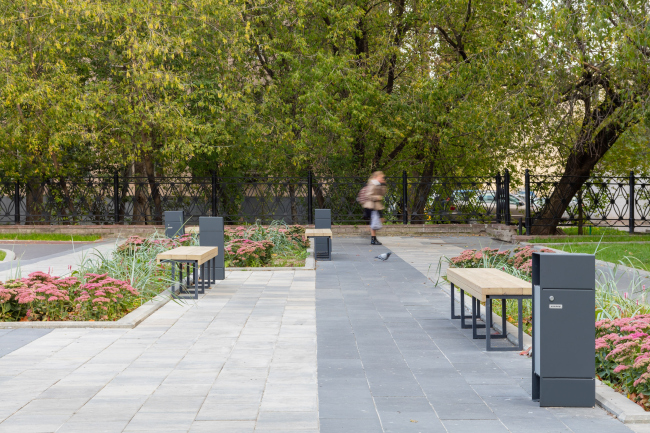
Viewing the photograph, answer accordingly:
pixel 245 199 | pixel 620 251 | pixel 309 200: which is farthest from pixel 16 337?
pixel 245 199

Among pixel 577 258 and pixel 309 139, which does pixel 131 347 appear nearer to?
pixel 577 258

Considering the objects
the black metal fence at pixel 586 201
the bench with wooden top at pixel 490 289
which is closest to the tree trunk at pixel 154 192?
the black metal fence at pixel 586 201

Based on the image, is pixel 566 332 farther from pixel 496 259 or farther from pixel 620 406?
pixel 496 259

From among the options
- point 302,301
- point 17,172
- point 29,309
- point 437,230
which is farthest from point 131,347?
point 17,172

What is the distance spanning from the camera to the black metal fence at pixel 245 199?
2384 centimetres

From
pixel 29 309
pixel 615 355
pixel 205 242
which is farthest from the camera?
pixel 205 242

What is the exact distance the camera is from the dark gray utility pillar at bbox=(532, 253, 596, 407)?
505 centimetres

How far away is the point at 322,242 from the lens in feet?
52.1

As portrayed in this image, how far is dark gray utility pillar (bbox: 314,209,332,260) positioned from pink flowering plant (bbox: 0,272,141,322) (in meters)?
7.35

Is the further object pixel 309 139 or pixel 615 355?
pixel 309 139

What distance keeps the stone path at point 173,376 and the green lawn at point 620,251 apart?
824cm

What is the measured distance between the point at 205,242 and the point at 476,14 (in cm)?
1482

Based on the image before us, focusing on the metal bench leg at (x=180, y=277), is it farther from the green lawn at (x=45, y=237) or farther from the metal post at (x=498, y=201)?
the metal post at (x=498, y=201)

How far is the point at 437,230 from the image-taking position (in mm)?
23219
